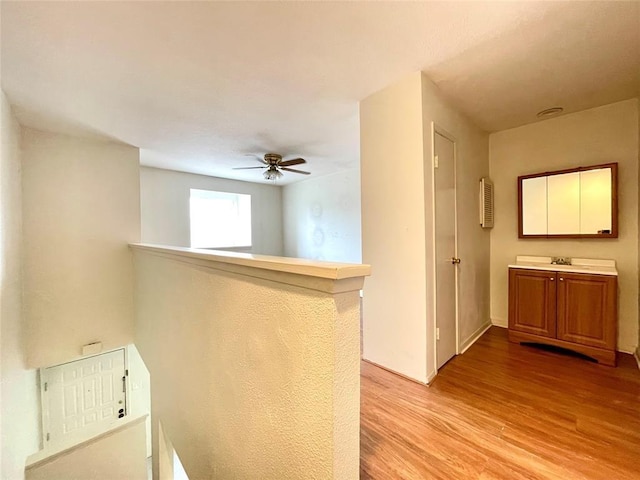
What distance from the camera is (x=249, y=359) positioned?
1.14 m

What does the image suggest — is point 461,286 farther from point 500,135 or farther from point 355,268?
point 355,268

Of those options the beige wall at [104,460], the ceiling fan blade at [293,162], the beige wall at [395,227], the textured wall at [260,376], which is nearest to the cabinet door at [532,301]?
the beige wall at [395,227]

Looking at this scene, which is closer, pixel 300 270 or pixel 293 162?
pixel 300 270

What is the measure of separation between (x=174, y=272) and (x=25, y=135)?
2.57 m

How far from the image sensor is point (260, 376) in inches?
42.5

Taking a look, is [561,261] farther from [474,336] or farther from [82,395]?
[82,395]

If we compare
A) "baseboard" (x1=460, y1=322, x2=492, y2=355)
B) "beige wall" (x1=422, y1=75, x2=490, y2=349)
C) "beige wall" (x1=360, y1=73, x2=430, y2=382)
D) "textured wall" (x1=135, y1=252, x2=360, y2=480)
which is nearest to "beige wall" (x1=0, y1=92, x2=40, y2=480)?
"textured wall" (x1=135, y1=252, x2=360, y2=480)

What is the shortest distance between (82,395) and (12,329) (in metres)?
1.58

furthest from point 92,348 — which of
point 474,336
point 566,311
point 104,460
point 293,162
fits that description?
point 566,311

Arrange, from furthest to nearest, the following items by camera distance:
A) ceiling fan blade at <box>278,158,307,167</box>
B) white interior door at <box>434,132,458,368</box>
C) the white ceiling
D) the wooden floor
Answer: ceiling fan blade at <box>278,158,307,167</box> < white interior door at <box>434,132,458,368</box> < the white ceiling < the wooden floor

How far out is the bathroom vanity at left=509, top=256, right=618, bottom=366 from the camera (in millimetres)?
2188

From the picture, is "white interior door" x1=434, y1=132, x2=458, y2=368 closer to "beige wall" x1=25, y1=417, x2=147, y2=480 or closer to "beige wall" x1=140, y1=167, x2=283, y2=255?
"beige wall" x1=25, y1=417, x2=147, y2=480

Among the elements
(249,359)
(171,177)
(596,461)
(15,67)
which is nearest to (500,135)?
(596,461)

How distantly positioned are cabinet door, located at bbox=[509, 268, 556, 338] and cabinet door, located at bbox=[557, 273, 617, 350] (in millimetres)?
65
